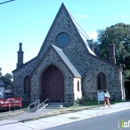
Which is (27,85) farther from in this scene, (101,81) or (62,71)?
(101,81)

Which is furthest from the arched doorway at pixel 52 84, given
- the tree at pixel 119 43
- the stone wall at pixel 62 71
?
the tree at pixel 119 43

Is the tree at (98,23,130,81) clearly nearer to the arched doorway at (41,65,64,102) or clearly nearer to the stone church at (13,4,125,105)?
the stone church at (13,4,125,105)

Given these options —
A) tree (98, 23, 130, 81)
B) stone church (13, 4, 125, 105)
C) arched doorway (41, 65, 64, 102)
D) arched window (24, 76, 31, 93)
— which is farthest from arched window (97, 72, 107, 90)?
tree (98, 23, 130, 81)

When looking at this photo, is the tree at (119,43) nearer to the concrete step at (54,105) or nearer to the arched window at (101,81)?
the arched window at (101,81)

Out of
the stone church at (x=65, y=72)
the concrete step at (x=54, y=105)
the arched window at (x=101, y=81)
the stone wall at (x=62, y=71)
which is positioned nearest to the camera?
the concrete step at (x=54, y=105)

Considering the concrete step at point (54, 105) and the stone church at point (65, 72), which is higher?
the stone church at point (65, 72)

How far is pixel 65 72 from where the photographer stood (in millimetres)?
22781

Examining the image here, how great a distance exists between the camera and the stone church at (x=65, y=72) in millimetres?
23188

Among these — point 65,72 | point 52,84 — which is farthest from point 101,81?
point 52,84

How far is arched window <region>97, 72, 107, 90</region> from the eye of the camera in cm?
2512

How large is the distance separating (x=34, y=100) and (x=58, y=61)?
509cm

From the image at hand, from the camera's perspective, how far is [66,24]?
92.1 feet

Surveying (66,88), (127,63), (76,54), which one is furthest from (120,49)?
(66,88)

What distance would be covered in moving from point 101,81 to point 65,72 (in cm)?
505
